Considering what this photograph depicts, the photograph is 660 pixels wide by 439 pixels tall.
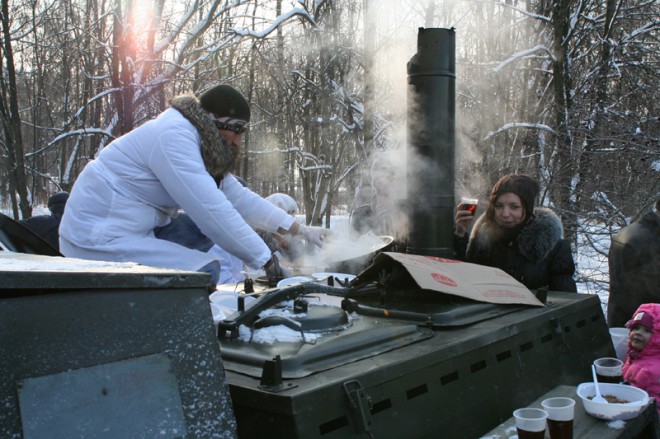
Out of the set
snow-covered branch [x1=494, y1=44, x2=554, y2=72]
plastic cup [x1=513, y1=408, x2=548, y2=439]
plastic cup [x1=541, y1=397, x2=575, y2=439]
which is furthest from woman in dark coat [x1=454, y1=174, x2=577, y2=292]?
snow-covered branch [x1=494, y1=44, x2=554, y2=72]

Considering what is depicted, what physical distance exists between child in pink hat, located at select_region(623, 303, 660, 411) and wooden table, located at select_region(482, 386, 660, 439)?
739mm

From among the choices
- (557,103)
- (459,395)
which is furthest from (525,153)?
(459,395)

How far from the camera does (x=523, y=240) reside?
12.8 feet

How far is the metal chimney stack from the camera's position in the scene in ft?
11.6

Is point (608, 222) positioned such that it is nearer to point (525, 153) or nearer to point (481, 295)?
point (525, 153)

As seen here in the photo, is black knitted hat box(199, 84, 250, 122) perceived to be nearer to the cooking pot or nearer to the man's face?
the man's face

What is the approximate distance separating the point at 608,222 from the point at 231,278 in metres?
5.71

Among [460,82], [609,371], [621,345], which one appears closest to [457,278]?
[609,371]

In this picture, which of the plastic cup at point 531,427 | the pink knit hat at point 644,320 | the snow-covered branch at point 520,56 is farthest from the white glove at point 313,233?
the snow-covered branch at point 520,56

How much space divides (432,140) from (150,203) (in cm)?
175

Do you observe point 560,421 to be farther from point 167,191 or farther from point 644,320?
point 167,191

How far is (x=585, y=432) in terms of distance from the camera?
81.5 inches

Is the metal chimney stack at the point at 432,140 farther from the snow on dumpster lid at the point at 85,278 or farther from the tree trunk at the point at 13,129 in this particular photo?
the tree trunk at the point at 13,129

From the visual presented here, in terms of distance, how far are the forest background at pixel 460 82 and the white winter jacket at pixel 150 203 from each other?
2.94 m
